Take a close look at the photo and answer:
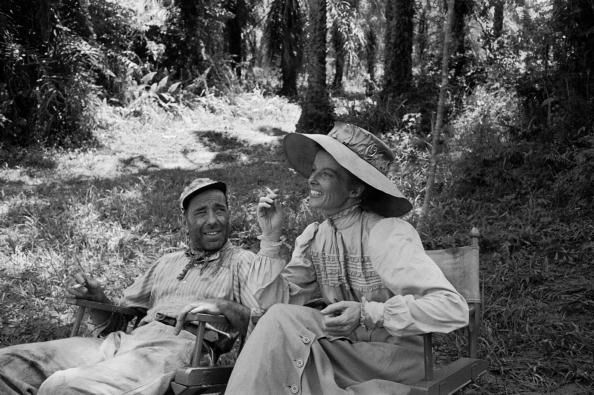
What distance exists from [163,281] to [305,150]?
3.69 feet

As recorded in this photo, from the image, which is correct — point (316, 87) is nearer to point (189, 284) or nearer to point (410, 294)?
point (189, 284)

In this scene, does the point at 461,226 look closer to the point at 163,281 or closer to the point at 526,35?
the point at 163,281

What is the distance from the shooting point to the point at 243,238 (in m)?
6.80

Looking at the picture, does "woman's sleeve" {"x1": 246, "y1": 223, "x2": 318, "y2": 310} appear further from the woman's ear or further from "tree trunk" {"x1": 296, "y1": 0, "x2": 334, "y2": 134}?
"tree trunk" {"x1": 296, "y1": 0, "x2": 334, "y2": 134}

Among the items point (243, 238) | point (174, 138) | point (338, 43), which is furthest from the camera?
point (338, 43)

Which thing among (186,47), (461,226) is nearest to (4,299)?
(461,226)

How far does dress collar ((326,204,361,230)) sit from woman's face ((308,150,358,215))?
0.06 ft

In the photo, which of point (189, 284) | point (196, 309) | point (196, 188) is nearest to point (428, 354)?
point (196, 309)

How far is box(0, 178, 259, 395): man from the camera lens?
2.81m

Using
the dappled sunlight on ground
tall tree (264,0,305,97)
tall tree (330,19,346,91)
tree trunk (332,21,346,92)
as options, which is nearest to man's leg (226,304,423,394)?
the dappled sunlight on ground

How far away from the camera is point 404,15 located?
11078mm

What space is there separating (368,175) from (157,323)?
4.57 feet

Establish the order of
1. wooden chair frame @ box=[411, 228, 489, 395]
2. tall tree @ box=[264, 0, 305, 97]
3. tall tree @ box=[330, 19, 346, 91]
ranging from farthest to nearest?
tall tree @ box=[264, 0, 305, 97] → tall tree @ box=[330, 19, 346, 91] → wooden chair frame @ box=[411, 228, 489, 395]

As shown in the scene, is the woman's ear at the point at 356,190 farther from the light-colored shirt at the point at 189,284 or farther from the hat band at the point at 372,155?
the light-colored shirt at the point at 189,284
